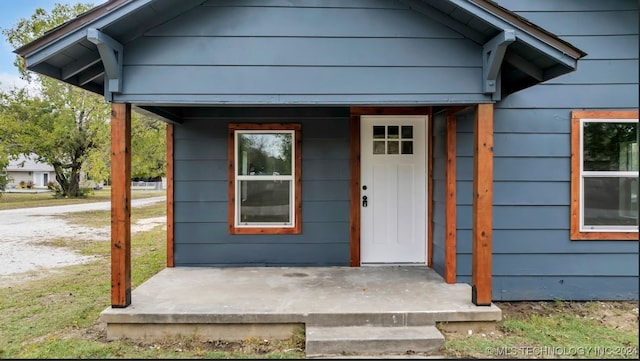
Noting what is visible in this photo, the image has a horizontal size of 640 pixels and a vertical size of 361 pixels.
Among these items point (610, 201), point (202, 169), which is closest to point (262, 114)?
point (202, 169)

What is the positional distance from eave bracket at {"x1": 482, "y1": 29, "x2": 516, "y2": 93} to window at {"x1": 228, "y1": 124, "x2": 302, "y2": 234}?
98.4 inches

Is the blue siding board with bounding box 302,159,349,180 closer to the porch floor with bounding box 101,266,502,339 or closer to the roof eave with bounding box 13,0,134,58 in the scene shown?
the porch floor with bounding box 101,266,502,339

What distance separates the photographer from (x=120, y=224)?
3.61 meters

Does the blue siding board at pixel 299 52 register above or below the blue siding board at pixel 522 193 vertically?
above

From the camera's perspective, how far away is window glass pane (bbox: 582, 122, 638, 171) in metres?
4.52

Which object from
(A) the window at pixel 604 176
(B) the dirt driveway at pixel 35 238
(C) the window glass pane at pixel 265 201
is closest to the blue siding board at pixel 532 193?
(A) the window at pixel 604 176

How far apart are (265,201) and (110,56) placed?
2.64 metres

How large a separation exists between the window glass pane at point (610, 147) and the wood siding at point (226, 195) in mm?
2738

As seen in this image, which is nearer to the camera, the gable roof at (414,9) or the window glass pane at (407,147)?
the gable roof at (414,9)

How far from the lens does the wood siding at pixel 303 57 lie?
3.59 m

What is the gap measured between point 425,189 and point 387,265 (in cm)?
111

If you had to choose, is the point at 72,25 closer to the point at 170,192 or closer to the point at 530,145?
the point at 170,192

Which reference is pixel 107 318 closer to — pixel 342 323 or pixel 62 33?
pixel 342 323

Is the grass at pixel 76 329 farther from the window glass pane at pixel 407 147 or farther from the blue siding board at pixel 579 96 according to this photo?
the blue siding board at pixel 579 96
